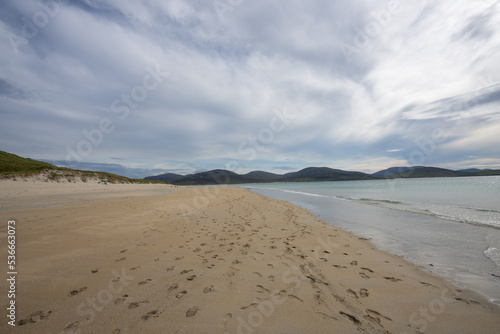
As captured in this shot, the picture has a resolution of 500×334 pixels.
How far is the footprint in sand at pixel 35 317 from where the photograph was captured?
10.6ft

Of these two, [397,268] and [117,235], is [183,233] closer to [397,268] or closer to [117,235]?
[117,235]

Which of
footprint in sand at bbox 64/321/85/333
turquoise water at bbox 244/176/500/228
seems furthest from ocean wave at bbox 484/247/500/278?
footprint in sand at bbox 64/321/85/333

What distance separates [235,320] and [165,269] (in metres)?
2.79

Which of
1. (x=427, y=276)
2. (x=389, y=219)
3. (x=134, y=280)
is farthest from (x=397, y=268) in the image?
(x=389, y=219)

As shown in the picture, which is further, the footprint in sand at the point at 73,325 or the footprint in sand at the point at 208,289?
the footprint in sand at the point at 208,289

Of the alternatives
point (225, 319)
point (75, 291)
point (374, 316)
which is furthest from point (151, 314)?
point (374, 316)

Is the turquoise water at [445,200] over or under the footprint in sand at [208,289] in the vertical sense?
over

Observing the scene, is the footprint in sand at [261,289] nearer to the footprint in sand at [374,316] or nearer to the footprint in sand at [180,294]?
the footprint in sand at [180,294]

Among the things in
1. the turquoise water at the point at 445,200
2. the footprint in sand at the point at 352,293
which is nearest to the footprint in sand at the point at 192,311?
the footprint in sand at the point at 352,293

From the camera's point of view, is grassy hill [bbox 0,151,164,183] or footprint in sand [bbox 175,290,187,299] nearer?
footprint in sand [bbox 175,290,187,299]

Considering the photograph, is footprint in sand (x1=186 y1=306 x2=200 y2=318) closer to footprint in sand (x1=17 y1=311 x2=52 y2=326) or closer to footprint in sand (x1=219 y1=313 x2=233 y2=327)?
footprint in sand (x1=219 y1=313 x2=233 y2=327)

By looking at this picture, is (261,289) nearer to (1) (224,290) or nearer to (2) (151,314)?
(1) (224,290)

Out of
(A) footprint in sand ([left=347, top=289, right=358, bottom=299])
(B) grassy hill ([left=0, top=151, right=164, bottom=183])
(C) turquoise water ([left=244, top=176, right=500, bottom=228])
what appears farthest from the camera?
(B) grassy hill ([left=0, top=151, right=164, bottom=183])

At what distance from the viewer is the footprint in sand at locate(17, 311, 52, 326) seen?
10.6 feet
